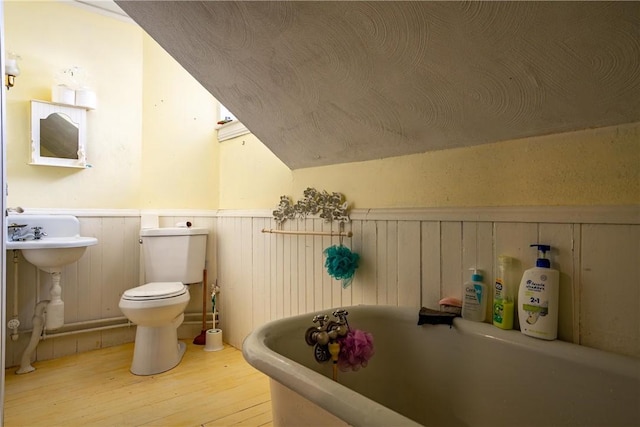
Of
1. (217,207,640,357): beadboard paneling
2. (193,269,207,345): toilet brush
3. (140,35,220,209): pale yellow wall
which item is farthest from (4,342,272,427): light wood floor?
(140,35,220,209): pale yellow wall

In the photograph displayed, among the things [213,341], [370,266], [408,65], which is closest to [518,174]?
[408,65]

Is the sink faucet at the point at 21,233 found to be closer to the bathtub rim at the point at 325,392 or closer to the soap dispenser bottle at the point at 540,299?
the bathtub rim at the point at 325,392

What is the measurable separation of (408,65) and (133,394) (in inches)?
80.9

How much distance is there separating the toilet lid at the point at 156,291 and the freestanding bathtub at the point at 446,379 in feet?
3.74

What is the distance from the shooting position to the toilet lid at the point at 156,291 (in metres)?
2.07

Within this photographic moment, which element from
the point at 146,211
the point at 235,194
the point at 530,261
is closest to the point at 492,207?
the point at 530,261

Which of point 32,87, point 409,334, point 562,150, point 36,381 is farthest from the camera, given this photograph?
point 32,87

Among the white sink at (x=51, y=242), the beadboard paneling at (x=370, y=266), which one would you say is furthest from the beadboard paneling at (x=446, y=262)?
the white sink at (x=51, y=242)

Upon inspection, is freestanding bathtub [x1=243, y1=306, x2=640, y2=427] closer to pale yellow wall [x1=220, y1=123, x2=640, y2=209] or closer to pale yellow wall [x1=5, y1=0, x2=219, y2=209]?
pale yellow wall [x1=220, y1=123, x2=640, y2=209]

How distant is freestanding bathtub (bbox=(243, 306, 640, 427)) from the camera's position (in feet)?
2.85

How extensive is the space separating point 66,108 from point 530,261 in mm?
2863

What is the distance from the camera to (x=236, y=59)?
4.86 feet

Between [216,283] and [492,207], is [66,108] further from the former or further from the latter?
[492,207]

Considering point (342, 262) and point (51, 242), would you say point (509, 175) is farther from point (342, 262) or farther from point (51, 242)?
point (51, 242)
